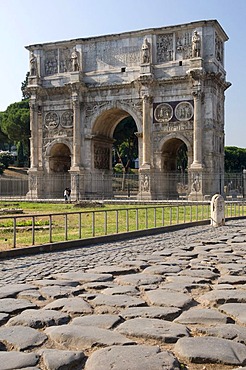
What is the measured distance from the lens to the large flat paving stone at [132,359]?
3.22 metres

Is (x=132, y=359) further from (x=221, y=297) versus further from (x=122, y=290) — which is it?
(x=122, y=290)

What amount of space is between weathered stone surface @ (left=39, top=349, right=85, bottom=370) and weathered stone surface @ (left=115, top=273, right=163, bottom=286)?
8.72ft

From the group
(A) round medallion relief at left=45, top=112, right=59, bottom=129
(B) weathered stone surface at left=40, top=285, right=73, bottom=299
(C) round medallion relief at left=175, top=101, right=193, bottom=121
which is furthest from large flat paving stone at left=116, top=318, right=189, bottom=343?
(A) round medallion relief at left=45, top=112, right=59, bottom=129

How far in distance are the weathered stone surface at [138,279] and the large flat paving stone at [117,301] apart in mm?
766

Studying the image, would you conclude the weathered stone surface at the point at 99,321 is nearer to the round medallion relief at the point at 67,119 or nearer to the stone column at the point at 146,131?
the stone column at the point at 146,131

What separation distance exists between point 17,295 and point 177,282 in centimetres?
194

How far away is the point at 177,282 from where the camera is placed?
20.4ft

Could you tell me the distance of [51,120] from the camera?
35.5 metres

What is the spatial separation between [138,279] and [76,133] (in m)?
28.0

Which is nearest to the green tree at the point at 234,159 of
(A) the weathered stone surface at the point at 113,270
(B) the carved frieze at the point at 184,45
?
(B) the carved frieze at the point at 184,45

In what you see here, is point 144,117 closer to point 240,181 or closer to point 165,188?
point 165,188

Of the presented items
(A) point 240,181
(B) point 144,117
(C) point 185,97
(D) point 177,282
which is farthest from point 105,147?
(D) point 177,282

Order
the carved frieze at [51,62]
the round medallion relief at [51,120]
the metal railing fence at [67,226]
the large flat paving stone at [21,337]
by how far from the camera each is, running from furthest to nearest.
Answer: the carved frieze at [51,62]
the round medallion relief at [51,120]
the metal railing fence at [67,226]
the large flat paving stone at [21,337]

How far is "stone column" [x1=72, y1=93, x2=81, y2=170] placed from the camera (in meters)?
33.8
